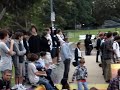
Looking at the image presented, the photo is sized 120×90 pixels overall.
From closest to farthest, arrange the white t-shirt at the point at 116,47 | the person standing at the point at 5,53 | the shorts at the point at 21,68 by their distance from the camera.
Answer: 1. the person standing at the point at 5,53
2. the shorts at the point at 21,68
3. the white t-shirt at the point at 116,47

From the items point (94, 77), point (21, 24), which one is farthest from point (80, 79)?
point (21, 24)

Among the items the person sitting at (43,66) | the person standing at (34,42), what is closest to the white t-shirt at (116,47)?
the person standing at (34,42)

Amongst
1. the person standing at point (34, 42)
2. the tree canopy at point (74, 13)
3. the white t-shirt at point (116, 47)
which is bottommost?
the white t-shirt at point (116, 47)

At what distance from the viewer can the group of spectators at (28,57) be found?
37.3 feet

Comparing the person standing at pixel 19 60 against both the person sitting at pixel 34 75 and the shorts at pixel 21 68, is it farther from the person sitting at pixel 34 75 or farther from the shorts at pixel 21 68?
the person sitting at pixel 34 75

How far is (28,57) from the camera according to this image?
1156 centimetres

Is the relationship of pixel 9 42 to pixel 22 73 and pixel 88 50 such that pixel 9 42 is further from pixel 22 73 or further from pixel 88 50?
pixel 88 50

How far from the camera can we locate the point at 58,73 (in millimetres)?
14344

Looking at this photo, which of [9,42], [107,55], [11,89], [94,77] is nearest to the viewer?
[11,89]

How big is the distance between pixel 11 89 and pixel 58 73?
4.28m

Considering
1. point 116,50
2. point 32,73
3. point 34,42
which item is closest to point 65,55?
point 34,42

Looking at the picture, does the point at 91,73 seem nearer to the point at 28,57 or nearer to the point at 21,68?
the point at 21,68

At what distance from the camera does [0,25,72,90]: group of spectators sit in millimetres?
11383

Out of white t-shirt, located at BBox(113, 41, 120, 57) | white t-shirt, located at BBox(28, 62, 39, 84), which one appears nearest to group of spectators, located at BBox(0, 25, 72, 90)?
white t-shirt, located at BBox(28, 62, 39, 84)
